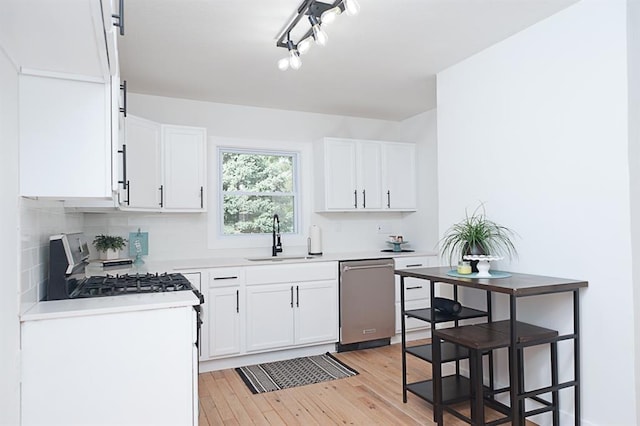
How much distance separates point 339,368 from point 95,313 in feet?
7.53

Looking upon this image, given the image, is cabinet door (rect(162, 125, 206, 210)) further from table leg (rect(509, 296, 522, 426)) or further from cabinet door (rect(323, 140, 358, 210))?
table leg (rect(509, 296, 522, 426))

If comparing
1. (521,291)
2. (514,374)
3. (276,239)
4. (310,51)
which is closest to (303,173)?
(276,239)

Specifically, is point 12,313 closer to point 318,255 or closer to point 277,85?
point 277,85

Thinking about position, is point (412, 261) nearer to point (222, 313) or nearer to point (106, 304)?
point (222, 313)

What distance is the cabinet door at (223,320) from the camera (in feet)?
11.6

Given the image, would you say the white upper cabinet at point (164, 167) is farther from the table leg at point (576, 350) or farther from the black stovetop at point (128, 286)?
the table leg at point (576, 350)

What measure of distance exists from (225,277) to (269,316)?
1.77ft

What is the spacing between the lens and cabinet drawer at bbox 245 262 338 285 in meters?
3.70

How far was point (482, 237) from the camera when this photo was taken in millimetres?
2752

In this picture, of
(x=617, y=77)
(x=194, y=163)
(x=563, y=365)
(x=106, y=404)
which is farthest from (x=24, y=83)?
(x=563, y=365)

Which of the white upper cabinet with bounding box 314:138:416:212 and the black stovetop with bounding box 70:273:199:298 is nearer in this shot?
the black stovetop with bounding box 70:273:199:298

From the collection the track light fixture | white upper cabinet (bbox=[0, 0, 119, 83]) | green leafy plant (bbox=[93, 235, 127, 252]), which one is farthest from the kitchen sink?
white upper cabinet (bbox=[0, 0, 119, 83])

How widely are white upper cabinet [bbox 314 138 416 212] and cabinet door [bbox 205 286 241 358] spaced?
4.61 feet

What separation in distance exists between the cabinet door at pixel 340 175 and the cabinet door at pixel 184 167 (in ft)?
4.17
